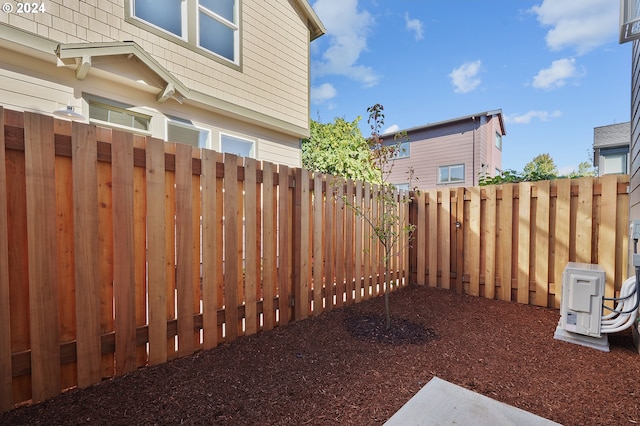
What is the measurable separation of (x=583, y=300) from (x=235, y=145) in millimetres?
5260

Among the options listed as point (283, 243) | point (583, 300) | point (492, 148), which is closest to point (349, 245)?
point (283, 243)

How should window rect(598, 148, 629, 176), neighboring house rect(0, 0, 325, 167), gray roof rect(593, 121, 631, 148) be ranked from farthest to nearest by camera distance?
window rect(598, 148, 629, 176) < gray roof rect(593, 121, 631, 148) < neighboring house rect(0, 0, 325, 167)

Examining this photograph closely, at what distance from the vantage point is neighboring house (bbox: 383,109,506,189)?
48.3 ft

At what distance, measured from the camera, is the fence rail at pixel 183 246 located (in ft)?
5.34

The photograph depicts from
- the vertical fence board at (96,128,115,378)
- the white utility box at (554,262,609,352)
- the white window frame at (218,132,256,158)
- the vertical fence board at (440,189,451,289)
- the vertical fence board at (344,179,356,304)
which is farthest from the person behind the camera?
the white window frame at (218,132,256,158)

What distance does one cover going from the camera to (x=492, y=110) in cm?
1446

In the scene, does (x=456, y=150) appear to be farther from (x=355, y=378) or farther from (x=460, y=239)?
(x=355, y=378)

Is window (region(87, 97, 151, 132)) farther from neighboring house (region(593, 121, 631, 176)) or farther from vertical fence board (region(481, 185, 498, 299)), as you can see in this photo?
neighboring house (region(593, 121, 631, 176))

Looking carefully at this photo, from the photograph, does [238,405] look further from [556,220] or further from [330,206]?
[556,220]

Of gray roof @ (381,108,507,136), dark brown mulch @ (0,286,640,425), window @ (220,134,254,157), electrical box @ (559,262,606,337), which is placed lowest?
dark brown mulch @ (0,286,640,425)

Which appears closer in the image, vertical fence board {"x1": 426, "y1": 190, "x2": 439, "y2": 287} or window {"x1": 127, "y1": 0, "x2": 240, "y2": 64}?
window {"x1": 127, "y1": 0, "x2": 240, "y2": 64}

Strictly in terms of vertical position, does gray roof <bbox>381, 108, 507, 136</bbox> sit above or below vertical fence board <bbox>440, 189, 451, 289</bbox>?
above

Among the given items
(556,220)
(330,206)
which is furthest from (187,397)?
(556,220)

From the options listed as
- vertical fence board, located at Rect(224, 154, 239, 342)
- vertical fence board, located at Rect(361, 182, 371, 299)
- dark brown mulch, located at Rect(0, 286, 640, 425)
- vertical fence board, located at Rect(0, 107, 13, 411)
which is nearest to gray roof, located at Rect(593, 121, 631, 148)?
dark brown mulch, located at Rect(0, 286, 640, 425)
